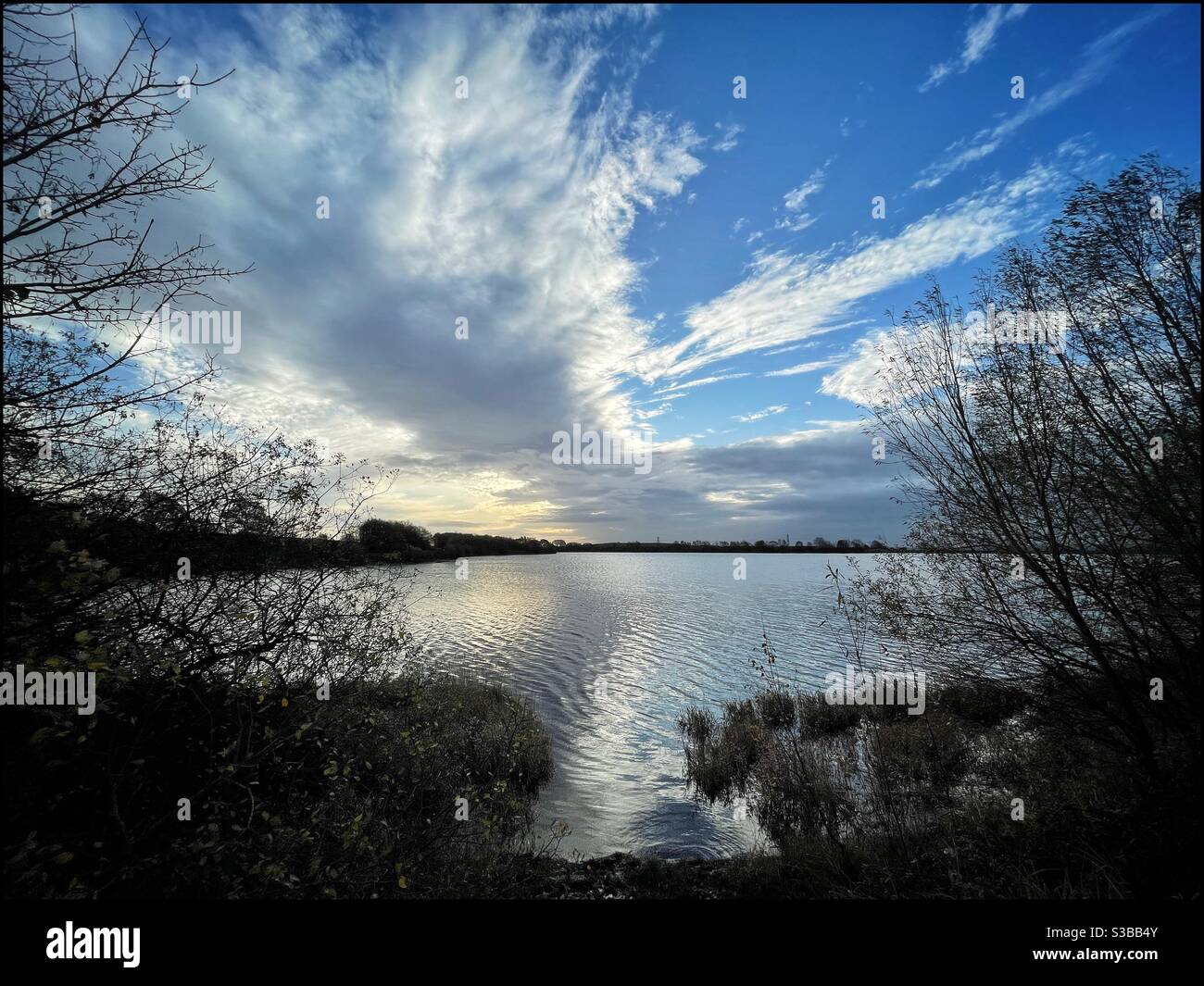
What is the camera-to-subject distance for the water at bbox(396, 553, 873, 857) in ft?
33.2

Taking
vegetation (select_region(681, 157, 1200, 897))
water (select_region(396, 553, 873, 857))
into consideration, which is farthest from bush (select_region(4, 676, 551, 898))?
vegetation (select_region(681, 157, 1200, 897))

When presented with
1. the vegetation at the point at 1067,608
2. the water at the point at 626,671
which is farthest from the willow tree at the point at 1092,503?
the water at the point at 626,671

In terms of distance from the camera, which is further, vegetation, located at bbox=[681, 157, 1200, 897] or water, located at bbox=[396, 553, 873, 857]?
water, located at bbox=[396, 553, 873, 857]

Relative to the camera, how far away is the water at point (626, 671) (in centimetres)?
1013

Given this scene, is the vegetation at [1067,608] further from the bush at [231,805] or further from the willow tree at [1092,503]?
the bush at [231,805]

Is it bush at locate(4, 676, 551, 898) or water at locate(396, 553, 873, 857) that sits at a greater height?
bush at locate(4, 676, 551, 898)

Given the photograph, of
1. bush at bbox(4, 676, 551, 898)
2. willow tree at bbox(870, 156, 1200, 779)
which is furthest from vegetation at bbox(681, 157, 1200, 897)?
bush at bbox(4, 676, 551, 898)

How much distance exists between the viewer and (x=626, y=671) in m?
22.2

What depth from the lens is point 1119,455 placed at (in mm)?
6137

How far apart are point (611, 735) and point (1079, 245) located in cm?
1531

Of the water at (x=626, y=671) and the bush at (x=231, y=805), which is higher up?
the bush at (x=231, y=805)

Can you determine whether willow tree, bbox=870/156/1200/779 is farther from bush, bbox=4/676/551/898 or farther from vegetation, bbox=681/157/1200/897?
bush, bbox=4/676/551/898
